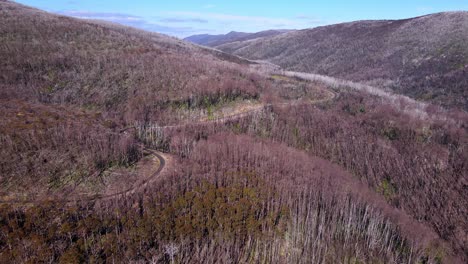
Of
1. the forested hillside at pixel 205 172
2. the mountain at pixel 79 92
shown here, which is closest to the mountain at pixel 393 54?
the forested hillside at pixel 205 172

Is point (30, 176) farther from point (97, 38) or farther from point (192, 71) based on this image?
point (97, 38)

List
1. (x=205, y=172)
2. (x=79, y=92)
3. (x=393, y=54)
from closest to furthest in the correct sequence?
(x=205, y=172)
(x=79, y=92)
(x=393, y=54)

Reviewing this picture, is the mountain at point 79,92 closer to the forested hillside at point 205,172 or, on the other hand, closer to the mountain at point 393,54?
the forested hillside at point 205,172

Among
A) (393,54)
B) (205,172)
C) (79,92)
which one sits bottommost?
(205,172)

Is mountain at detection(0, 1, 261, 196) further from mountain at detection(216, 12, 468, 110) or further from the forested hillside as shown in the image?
mountain at detection(216, 12, 468, 110)

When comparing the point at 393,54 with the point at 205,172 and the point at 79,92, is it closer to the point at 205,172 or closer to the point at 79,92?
the point at 79,92

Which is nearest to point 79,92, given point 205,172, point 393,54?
point 205,172

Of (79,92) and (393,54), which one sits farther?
(393,54)

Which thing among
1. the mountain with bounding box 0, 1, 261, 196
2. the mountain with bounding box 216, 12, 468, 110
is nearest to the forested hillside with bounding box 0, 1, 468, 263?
the mountain with bounding box 0, 1, 261, 196

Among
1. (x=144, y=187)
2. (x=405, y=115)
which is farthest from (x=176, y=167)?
(x=405, y=115)
